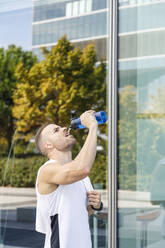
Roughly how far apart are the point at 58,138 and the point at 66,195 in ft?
1.00

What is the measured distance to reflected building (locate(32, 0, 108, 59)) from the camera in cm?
453

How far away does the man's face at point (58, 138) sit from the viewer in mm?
2219

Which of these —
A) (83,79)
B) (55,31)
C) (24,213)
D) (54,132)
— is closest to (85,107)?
(83,79)

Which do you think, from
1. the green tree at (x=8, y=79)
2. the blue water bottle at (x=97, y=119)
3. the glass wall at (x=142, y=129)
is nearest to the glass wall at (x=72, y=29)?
the green tree at (x=8, y=79)

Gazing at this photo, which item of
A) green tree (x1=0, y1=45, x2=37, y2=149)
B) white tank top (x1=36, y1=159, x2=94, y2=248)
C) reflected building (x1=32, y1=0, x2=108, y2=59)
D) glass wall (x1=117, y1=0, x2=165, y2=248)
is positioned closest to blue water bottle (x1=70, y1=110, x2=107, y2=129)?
white tank top (x1=36, y1=159, x2=94, y2=248)

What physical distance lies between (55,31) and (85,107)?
96 centimetres

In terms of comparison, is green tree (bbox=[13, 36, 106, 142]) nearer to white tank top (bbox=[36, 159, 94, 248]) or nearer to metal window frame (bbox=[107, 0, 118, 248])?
metal window frame (bbox=[107, 0, 118, 248])

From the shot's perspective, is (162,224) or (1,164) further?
(1,164)

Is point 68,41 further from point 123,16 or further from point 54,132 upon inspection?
point 54,132

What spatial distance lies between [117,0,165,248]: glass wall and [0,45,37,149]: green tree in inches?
52.2

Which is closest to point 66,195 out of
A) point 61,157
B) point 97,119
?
point 61,157

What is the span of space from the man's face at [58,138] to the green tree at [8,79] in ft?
8.81

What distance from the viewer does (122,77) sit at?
424cm

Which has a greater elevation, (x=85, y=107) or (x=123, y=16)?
(x=123, y=16)
